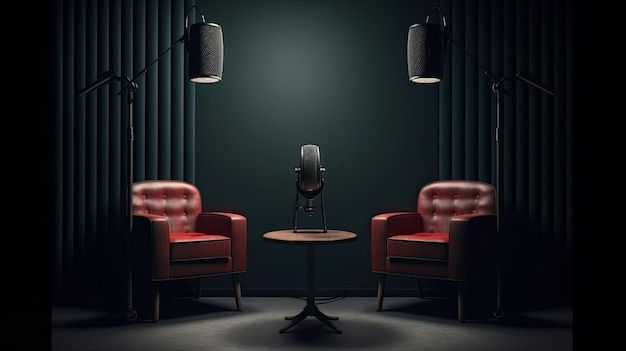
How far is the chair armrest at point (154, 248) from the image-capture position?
4168mm

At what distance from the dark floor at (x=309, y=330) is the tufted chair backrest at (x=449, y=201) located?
61 cm

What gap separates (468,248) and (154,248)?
196cm

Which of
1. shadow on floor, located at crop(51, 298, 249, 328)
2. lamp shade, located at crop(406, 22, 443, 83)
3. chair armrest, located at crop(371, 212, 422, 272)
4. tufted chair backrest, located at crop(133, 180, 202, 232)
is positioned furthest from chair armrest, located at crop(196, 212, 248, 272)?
lamp shade, located at crop(406, 22, 443, 83)

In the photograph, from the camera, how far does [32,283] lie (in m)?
1.29

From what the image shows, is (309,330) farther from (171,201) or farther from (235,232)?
(171,201)

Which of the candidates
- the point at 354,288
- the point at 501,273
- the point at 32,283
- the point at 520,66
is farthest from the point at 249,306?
the point at 32,283

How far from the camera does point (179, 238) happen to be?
4.34 meters

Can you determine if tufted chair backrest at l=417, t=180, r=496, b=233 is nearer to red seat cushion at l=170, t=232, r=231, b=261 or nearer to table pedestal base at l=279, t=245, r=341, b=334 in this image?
table pedestal base at l=279, t=245, r=341, b=334

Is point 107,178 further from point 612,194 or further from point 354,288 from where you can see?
point 612,194

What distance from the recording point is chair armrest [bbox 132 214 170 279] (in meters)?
4.17

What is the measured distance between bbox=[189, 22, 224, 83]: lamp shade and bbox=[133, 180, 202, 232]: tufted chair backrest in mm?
838

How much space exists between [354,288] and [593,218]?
12.8ft

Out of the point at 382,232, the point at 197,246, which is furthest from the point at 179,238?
the point at 382,232

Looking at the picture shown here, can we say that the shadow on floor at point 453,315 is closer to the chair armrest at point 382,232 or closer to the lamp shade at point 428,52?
the chair armrest at point 382,232
